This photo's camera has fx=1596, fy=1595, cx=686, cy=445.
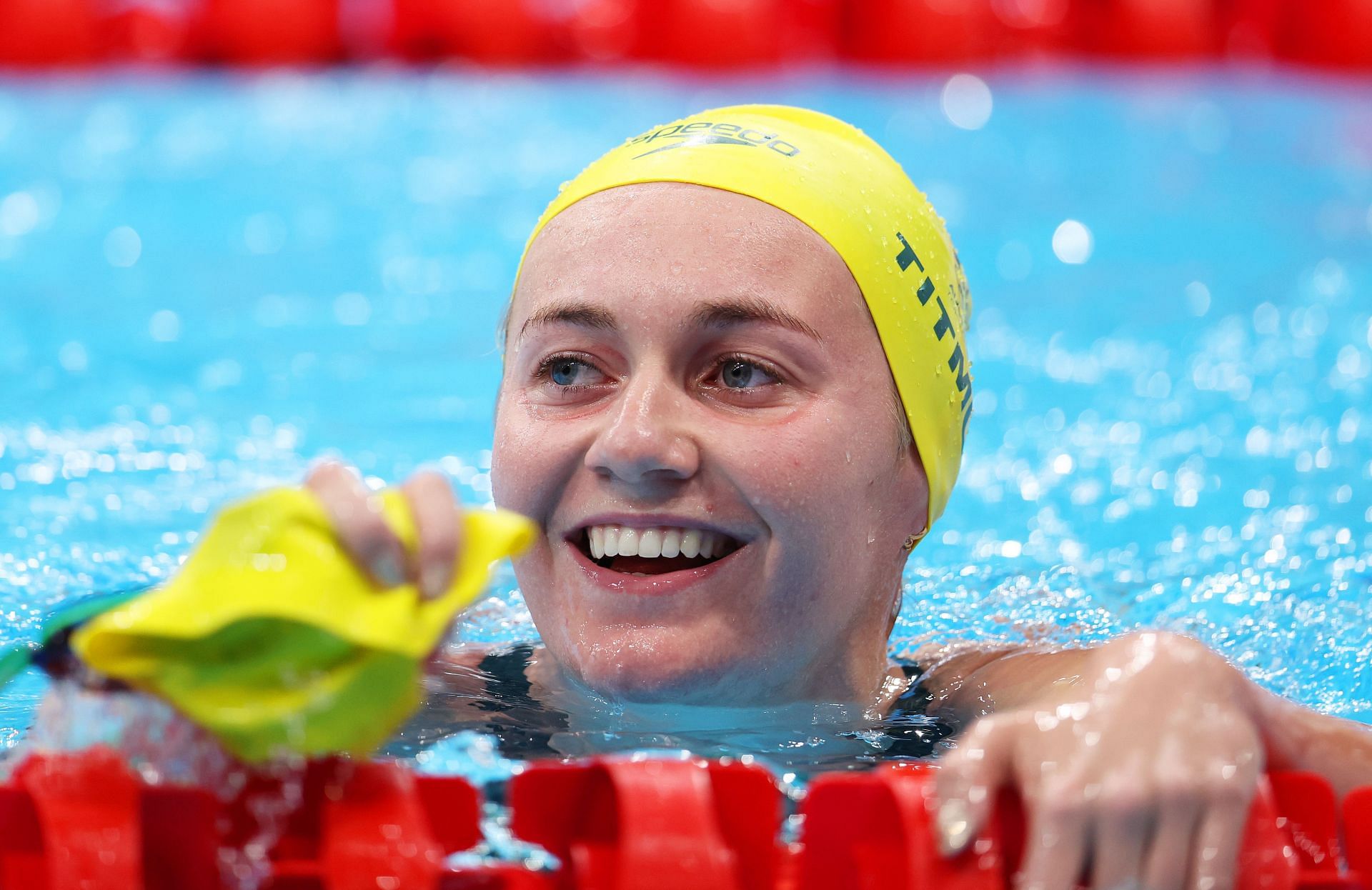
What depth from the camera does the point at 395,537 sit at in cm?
129

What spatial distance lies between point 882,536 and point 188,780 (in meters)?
1.03

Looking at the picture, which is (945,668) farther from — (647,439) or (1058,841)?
(1058,841)

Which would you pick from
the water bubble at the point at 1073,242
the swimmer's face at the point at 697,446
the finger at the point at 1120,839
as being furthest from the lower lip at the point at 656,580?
the water bubble at the point at 1073,242

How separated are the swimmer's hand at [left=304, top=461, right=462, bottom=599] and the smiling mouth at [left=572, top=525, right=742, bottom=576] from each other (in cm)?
61

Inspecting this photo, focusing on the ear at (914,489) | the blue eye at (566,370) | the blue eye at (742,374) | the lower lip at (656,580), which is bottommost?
the lower lip at (656,580)

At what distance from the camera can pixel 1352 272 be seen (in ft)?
17.4

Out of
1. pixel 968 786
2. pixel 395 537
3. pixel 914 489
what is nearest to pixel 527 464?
pixel 914 489

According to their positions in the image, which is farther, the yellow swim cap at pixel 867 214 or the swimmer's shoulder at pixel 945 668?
the swimmer's shoulder at pixel 945 668

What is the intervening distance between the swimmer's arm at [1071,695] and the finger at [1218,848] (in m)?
0.15

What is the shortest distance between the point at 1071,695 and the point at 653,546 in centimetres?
61

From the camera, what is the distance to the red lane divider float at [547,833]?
4.43ft

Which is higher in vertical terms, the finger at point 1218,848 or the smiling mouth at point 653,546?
the smiling mouth at point 653,546

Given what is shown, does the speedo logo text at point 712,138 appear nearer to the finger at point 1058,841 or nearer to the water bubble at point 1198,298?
the finger at point 1058,841

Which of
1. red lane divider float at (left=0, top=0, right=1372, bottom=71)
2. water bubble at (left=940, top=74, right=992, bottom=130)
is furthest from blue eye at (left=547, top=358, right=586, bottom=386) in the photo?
red lane divider float at (left=0, top=0, right=1372, bottom=71)
